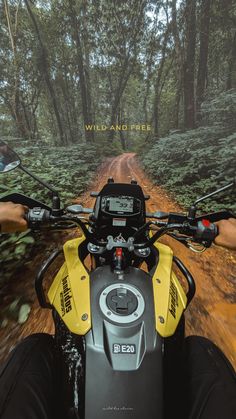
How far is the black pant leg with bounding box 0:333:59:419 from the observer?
0.86m

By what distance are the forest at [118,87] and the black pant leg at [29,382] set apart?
2.98m

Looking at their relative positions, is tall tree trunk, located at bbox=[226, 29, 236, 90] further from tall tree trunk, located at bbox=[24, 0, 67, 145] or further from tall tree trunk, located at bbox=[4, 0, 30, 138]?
tall tree trunk, located at bbox=[4, 0, 30, 138]

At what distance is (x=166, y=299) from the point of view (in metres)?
1.00

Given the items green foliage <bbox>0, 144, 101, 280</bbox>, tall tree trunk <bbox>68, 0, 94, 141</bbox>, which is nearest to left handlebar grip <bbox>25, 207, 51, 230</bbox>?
green foliage <bbox>0, 144, 101, 280</bbox>

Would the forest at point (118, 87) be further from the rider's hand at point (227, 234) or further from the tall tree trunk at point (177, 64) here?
the rider's hand at point (227, 234)

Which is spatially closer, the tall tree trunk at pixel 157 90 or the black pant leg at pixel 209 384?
the black pant leg at pixel 209 384

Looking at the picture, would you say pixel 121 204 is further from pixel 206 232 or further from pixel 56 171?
pixel 56 171

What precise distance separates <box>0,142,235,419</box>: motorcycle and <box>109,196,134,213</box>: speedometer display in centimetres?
21

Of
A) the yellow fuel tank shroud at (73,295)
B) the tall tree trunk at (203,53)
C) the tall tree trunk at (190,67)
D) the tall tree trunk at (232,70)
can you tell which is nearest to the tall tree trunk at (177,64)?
the tall tree trunk at (190,67)

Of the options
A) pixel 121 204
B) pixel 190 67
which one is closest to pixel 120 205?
pixel 121 204

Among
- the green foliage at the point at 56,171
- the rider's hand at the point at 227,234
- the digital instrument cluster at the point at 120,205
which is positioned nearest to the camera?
the rider's hand at the point at 227,234

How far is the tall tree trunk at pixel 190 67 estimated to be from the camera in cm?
397

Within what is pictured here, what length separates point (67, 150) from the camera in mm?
4555

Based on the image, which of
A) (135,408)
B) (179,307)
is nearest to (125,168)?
(179,307)
